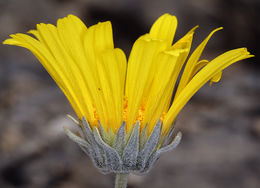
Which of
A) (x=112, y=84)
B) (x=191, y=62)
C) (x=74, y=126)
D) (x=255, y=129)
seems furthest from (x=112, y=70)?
(x=255, y=129)

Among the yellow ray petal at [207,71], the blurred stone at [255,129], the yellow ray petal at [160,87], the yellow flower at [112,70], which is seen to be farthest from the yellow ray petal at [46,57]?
the blurred stone at [255,129]

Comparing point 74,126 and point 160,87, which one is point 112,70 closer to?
point 160,87

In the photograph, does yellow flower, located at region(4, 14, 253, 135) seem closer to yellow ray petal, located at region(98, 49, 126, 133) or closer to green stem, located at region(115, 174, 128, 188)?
yellow ray petal, located at region(98, 49, 126, 133)

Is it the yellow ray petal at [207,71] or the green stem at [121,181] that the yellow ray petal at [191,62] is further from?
the green stem at [121,181]

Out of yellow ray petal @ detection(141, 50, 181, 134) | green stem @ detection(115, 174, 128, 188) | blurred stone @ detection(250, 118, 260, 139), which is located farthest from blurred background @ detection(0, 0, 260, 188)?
yellow ray petal @ detection(141, 50, 181, 134)

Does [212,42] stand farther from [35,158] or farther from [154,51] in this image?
[154,51]
